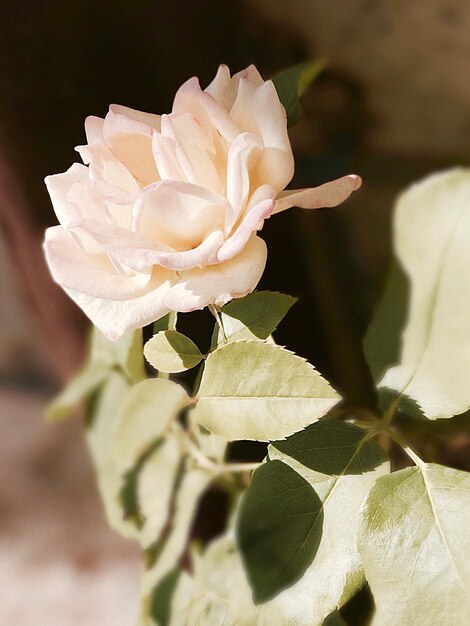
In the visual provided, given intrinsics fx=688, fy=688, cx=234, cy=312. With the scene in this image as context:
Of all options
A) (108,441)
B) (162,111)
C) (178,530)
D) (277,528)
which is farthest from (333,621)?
(162,111)

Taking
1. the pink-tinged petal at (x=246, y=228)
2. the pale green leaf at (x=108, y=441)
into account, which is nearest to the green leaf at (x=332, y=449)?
the pink-tinged petal at (x=246, y=228)

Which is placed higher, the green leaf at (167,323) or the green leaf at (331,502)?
the green leaf at (167,323)

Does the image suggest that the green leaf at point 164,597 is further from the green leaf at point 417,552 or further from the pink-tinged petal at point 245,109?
the pink-tinged petal at point 245,109

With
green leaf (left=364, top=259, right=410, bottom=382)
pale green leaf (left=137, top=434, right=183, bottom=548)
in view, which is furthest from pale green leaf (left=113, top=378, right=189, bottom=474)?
green leaf (left=364, top=259, right=410, bottom=382)

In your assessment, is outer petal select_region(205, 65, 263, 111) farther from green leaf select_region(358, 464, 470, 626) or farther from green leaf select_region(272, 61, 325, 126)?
green leaf select_region(358, 464, 470, 626)

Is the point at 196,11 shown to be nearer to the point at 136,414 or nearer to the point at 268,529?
the point at 136,414

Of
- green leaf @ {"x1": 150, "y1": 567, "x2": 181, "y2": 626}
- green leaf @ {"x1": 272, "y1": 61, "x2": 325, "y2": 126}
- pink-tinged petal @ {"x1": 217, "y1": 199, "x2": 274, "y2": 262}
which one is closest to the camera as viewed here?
pink-tinged petal @ {"x1": 217, "y1": 199, "x2": 274, "y2": 262}
